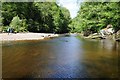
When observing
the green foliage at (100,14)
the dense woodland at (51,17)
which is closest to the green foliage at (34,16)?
the dense woodland at (51,17)

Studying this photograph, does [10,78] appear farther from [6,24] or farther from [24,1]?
[24,1]

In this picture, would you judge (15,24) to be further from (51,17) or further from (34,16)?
(51,17)

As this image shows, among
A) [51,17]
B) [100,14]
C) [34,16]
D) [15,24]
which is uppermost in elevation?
[51,17]

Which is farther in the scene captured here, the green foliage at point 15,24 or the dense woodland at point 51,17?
the green foliage at point 15,24

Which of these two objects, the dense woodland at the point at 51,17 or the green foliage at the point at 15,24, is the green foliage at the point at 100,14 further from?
the green foliage at the point at 15,24

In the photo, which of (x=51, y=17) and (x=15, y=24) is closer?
(x=15, y=24)

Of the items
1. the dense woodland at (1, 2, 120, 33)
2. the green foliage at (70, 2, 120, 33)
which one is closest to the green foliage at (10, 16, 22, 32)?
the dense woodland at (1, 2, 120, 33)

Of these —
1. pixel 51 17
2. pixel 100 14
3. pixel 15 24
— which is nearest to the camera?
pixel 100 14

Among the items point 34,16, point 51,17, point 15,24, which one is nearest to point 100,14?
point 15,24

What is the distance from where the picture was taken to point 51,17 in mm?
64812

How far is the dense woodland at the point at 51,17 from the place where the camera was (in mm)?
33812

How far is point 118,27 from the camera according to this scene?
110ft

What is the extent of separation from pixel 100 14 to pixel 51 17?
29.7 metres

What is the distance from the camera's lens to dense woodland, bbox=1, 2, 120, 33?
3381 cm
